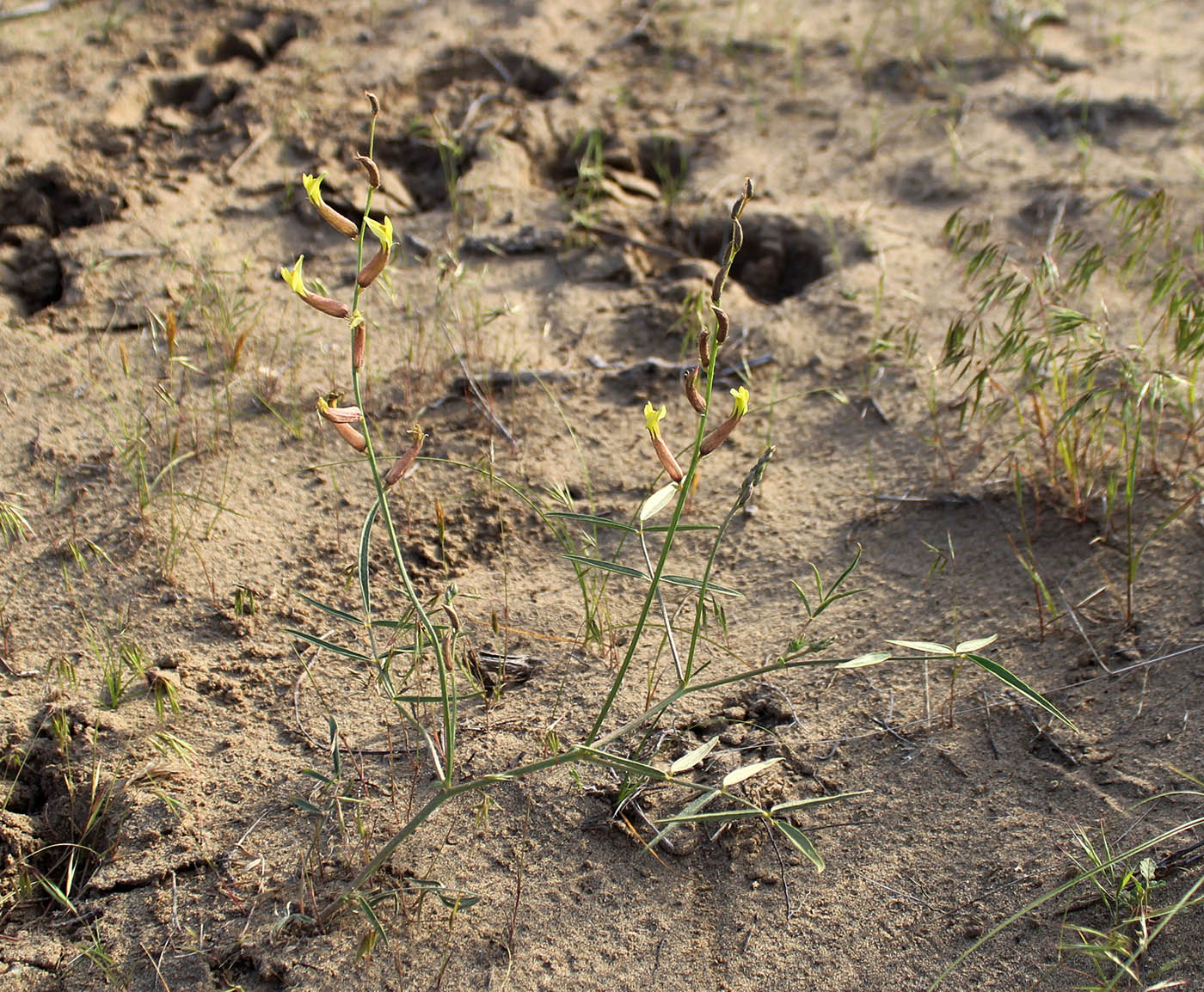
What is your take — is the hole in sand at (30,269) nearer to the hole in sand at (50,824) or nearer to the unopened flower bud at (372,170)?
the hole in sand at (50,824)

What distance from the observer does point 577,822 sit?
62.8 inches

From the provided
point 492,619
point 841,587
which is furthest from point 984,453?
point 492,619

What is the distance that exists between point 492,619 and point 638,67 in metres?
2.42

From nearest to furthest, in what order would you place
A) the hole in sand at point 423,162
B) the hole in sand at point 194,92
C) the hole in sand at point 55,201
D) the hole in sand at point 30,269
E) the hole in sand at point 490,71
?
1. the hole in sand at point 30,269
2. the hole in sand at point 55,201
3. the hole in sand at point 423,162
4. the hole in sand at point 194,92
5. the hole in sand at point 490,71

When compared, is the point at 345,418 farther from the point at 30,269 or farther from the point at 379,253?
the point at 30,269

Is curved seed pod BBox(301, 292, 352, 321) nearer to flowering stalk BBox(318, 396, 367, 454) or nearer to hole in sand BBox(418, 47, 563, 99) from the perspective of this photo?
flowering stalk BBox(318, 396, 367, 454)

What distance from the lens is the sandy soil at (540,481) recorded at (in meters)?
1.50

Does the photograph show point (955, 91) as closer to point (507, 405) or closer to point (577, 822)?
point (507, 405)

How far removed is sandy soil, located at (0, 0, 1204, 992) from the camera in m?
1.50

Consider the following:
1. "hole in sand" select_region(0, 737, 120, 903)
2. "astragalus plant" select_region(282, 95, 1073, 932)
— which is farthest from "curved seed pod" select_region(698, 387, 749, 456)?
"hole in sand" select_region(0, 737, 120, 903)

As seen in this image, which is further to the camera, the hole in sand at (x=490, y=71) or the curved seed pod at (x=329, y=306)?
the hole in sand at (x=490, y=71)

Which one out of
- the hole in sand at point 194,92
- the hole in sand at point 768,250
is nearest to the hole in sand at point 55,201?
the hole in sand at point 194,92

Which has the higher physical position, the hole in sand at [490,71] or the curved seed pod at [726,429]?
the curved seed pod at [726,429]

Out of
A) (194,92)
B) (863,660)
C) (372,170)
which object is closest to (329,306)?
(372,170)
